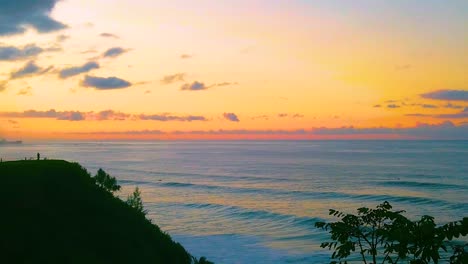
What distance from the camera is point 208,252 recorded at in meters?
38.9

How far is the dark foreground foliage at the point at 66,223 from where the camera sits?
20.0 metres

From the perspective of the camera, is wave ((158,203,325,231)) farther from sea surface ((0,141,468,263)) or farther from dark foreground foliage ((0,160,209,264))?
dark foreground foliage ((0,160,209,264))

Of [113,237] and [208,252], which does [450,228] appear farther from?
[208,252]

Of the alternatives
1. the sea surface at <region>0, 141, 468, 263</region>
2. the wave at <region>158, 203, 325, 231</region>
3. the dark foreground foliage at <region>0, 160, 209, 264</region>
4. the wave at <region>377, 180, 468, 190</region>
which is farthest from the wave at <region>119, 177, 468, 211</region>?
the dark foreground foliage at <region>0, 160, 209, 264</region>

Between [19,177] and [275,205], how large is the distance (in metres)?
41.4

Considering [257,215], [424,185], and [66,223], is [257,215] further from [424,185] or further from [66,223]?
[424,185]

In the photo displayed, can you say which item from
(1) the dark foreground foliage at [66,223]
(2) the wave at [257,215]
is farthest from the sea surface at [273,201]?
(1) the dark foreground foliage at [66,223]

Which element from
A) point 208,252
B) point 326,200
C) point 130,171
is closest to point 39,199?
point 208,252

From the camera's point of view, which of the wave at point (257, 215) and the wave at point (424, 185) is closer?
the wave at point (257, 215)

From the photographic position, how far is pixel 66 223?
23.6 metres

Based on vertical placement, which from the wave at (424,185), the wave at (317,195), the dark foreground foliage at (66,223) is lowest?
the wave at (317,195)

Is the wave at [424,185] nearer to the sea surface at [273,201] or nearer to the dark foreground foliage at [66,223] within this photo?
the sea surface at [273,201]

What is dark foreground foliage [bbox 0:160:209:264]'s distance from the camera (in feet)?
65.6

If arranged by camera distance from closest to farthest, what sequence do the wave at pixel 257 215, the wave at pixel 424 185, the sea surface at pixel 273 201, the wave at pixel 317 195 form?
1. the sea surface at pixel 273 201
2. the wave at pixel 257 215
3. the wave at pixel 317 195
4. the wave at pixel 424 185
